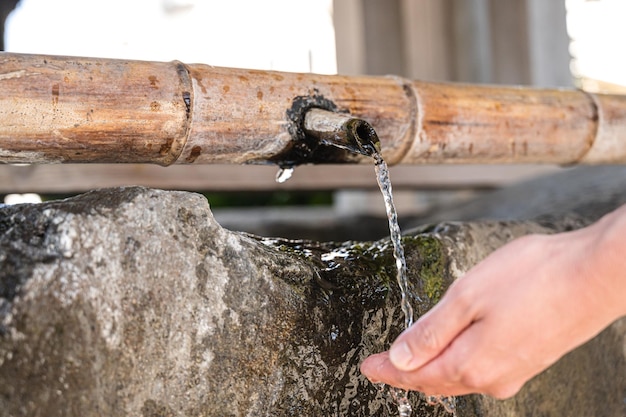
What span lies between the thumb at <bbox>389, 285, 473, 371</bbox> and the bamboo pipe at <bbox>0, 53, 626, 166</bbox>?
89 cm

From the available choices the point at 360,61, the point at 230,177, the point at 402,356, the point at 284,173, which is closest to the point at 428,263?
the point at 284,173

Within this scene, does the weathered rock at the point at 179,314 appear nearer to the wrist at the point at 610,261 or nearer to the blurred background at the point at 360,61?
the wrist at the point at 610,261

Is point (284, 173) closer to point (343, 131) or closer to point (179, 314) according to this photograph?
point (343, 131)

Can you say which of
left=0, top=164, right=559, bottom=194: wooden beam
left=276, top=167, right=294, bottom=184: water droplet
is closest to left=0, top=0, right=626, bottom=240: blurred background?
left=0, top=164, right=559, bottom=194: wooden beam

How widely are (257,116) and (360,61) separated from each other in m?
4.55

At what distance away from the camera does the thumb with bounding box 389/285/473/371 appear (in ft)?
3.94

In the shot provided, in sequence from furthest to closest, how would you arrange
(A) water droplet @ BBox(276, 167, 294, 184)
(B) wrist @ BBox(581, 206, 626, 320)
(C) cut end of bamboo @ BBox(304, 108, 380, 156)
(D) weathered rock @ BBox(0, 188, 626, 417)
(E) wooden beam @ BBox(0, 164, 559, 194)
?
(E) wooden beam @ BBox(0, 164, 559, 194) < (A) water droplet @ BBox(276, 167, 294, 184) < (C) cut end of bamboo @ BBox(304, 108, 380, 156) < (D) weathered rock @ BBox(0, 188, 626, 417) < (B) wrist @ BBox(581, 206, 626, 320)

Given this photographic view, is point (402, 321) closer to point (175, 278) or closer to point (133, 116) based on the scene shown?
point (175, 278)

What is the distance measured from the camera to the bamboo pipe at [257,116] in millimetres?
1707

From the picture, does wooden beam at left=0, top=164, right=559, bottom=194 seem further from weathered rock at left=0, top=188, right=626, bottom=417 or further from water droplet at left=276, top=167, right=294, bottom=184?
weathered rock at left=0, top=188, right=626, bottom=417

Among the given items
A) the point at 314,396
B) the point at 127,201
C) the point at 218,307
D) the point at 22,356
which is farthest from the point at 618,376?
the point at 22,356

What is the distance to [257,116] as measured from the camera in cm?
195

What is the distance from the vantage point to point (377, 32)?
23.9 feet

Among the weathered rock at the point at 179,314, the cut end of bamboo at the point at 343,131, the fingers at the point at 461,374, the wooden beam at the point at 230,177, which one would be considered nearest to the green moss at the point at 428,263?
the weathered rock at the point at 179,314
